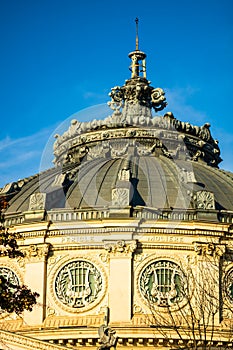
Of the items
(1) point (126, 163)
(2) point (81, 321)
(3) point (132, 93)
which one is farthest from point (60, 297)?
(3) point (132, 93)

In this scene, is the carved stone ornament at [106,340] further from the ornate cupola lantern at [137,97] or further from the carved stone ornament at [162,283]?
the ornate cupola lantern at [137,97]

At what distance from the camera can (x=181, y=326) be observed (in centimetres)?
5878

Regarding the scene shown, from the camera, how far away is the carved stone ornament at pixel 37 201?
64.6 m

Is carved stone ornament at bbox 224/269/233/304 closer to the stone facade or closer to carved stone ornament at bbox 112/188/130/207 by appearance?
the stone facade

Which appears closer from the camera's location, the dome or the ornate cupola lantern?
the dome

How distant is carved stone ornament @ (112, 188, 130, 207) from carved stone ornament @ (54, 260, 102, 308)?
13.0ft

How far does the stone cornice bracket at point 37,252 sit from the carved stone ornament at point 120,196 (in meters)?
4.84

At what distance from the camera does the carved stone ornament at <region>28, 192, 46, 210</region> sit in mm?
64625

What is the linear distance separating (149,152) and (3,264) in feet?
42.3

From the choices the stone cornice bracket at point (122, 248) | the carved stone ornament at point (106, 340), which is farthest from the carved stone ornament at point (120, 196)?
the carved stone ornament at point (106, 340)

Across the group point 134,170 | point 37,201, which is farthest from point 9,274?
point 134,170

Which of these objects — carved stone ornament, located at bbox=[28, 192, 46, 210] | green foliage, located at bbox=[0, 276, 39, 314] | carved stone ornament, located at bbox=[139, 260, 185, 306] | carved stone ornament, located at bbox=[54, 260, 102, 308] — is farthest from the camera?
carved stone ornament, located at bbox=[28, 192, 46, 210]

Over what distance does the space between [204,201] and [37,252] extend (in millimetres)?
10482

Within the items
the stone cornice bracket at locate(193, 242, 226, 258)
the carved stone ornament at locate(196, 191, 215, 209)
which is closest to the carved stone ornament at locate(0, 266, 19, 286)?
the stone cornice bracket at locate(193, 242, 226, 258)
